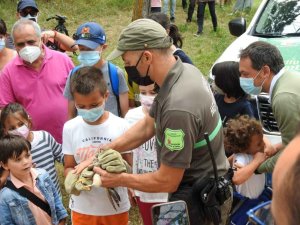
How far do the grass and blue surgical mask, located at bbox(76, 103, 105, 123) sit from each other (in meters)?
6.45

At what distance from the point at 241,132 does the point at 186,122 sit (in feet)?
4.22

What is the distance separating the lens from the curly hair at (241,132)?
3438 mm

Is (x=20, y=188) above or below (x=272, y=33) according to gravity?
below

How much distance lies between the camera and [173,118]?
7.52 ft

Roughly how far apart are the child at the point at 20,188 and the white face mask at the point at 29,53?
0.96m

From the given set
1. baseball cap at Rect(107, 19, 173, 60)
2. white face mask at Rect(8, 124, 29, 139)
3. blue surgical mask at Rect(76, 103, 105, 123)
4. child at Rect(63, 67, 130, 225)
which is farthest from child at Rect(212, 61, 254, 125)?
white face mask at Rect(8, 124, 29, 139)

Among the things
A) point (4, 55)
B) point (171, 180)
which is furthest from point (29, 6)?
point (171, 180)

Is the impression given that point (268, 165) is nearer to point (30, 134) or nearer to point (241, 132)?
point (241, 132)

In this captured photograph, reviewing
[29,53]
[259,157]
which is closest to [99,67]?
[29,53]

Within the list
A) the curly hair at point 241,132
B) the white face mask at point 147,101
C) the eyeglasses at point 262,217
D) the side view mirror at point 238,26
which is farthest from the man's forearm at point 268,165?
the side view mirror at point 238,26

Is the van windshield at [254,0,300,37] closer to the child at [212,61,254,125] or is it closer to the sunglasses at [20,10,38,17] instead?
the child at [212,61,254,125]

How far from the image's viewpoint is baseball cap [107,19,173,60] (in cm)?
248

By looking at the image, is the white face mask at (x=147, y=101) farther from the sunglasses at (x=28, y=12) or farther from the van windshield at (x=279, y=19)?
the sunglasses at (x=28, y=12)

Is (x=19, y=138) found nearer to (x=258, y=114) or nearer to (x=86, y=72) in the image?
(x=86, y=72)
